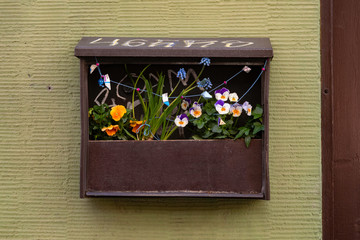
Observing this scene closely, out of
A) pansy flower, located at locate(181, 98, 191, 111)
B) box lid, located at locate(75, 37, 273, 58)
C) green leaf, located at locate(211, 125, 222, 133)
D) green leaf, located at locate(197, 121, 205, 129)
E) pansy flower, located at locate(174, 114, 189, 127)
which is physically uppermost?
box lid, located at locate(75, 37, 273, 58)

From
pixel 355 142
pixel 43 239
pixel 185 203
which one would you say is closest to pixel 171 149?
pixel 185 203

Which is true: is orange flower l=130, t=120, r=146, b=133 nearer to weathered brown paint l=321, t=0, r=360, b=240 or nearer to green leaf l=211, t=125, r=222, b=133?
green leaf l=211, t=125, r=222, b=133

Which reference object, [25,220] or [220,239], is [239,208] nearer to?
[220,239]

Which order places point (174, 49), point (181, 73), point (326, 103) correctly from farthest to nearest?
1. point (326, 103)
2. point (181, 73)
3. point (174, 49)

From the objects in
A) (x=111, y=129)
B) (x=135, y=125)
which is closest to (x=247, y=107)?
(x=135, y=125)

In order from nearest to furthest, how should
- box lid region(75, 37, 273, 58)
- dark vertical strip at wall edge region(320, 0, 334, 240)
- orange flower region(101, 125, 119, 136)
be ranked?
1. box lid region(75, 37, 273, 58)
2. orange flower region(101, 125, 119, 136)
3. dark vertical strip at wall edge region(320, 0, 334, 240)

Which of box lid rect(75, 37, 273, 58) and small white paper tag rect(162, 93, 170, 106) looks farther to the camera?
small white paper tag rect(162, 93, 170, 106)

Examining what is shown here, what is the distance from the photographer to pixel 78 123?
209 centimetres

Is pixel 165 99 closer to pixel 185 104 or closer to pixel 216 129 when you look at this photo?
pixel 185 104

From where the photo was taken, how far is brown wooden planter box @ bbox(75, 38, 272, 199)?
188 centimetres

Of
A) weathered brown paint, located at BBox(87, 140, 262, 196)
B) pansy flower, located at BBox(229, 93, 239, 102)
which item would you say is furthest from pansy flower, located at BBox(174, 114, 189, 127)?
pansy flower, located at BBox(229, 93, 239, 102)

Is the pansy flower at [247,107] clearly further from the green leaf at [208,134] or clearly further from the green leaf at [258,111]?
the green leaf at [208,134]

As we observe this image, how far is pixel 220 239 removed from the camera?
207 centimetres

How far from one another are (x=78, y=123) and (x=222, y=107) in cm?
79
